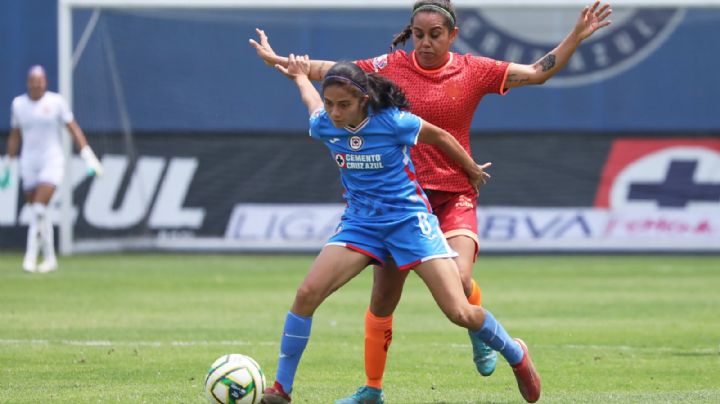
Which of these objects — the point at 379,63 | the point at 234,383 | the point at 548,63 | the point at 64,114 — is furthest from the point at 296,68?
the point at 64,114

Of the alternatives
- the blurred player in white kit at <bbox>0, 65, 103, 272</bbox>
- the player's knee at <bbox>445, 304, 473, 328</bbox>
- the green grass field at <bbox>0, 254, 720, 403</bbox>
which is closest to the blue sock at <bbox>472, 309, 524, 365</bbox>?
the player's knee at <bbox>445, 304, 473, 328</bbox>

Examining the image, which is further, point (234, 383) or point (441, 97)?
point (441, 97)

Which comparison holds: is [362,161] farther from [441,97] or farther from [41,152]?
[41,152]

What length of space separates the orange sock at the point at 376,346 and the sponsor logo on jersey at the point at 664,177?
14.5 m

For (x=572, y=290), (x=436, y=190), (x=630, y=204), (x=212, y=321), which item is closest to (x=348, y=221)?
(x=436, y=190)

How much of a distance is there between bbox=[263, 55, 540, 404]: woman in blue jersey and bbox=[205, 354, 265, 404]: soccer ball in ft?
0.26

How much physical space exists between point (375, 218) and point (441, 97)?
47.0 inches

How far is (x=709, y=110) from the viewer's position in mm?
→ 22938

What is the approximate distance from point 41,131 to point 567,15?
9478 mm

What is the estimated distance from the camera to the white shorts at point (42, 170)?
1803cm

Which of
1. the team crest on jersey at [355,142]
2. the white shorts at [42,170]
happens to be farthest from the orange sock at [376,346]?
the white shorts at [42,170]

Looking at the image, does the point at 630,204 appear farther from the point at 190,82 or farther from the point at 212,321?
the point at 212,321

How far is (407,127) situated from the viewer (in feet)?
24.7

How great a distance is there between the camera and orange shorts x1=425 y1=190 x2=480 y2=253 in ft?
27.6
